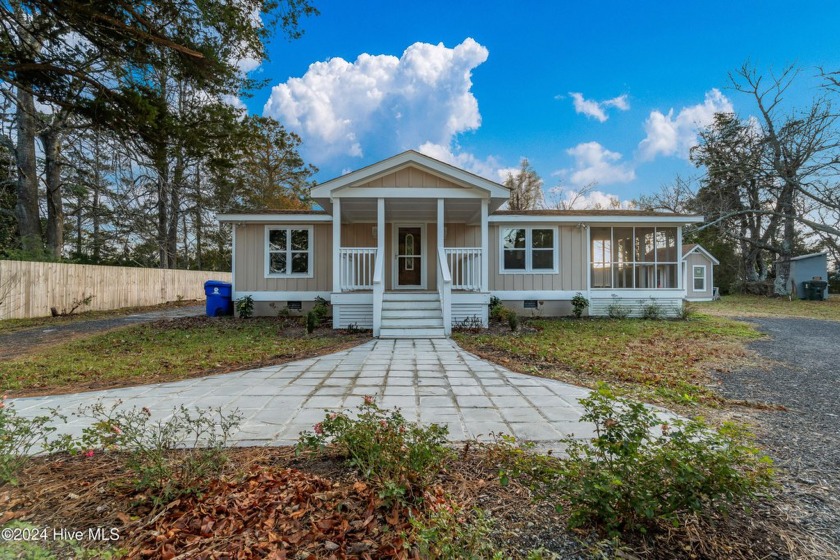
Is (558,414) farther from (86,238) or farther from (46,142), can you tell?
(86,238)

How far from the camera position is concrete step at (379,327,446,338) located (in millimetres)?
7402

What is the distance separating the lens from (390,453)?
1994 mm

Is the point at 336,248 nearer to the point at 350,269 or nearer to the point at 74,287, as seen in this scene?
the point at 350,269

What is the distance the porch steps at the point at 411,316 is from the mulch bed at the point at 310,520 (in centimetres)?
538

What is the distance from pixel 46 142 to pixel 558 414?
1814 cm

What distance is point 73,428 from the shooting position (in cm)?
281

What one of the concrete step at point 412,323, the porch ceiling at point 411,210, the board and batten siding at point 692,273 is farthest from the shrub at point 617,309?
the board and batten siding at point 692,273

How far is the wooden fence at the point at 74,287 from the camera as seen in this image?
31.5 feet

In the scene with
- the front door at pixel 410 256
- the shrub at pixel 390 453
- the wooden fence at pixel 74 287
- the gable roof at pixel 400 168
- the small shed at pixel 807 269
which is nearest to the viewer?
the shrub at pixel 390 453

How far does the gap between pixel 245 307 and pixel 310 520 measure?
30.7ft

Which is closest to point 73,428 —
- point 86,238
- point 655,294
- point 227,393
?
point 227,393

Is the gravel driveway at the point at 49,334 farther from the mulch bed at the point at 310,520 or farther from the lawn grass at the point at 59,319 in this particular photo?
the mulch bed at the point at 310,520

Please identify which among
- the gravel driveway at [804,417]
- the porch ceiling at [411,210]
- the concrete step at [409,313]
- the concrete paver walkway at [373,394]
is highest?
the porch ceiling at [411,210]

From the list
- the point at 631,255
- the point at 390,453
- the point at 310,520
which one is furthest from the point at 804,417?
the point at 631,255
